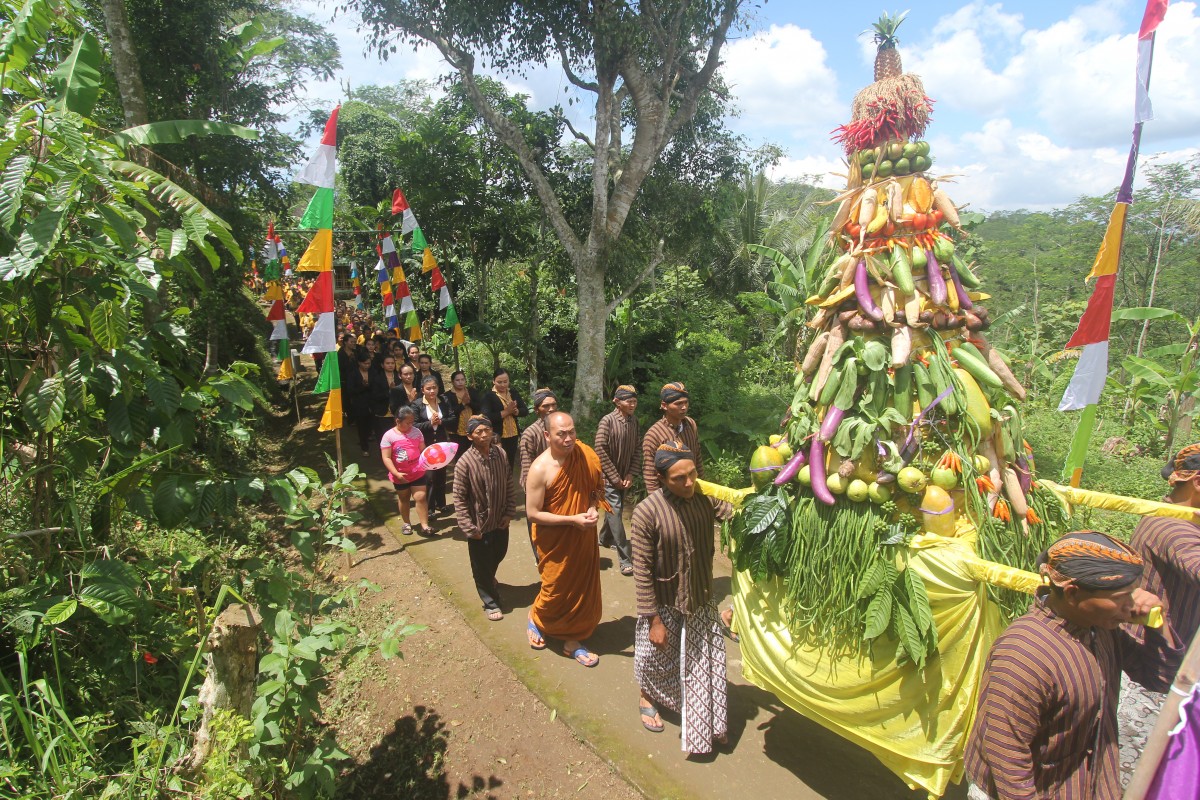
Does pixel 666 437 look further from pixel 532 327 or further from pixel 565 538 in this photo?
pixel 532 327

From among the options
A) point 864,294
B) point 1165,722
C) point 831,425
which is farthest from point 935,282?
point 1165,722

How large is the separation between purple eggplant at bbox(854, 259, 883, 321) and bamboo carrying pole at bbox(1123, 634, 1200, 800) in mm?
1494

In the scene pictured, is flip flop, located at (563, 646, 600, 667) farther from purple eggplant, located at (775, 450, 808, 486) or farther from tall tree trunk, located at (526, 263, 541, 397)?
tall tree trunk, located at (526, 263, 541, 397)

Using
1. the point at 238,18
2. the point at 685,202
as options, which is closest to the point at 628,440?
the point at 685,202

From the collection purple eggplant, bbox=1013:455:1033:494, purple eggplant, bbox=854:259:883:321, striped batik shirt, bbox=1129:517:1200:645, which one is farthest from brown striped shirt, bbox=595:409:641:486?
striped batik shirt, bbox=1129:517:1200:645

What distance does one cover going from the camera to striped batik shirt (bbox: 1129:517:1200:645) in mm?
2289

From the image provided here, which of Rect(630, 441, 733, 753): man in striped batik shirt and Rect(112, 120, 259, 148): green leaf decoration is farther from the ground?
Rect(112, 120, 259, 148): green leaf decoration

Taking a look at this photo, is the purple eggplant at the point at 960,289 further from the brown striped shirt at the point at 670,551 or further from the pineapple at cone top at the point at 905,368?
the brown striped shirt at the point at 670,551

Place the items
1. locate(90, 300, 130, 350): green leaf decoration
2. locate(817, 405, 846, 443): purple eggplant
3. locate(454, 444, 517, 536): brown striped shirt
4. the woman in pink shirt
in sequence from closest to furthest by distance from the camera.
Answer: locate(90, 300, 130, 350): green leaf decoration → locate(817, 405, 846, 443): purple eggplant → locate(454, 444, 517, 536): brown striped shirt → the woman in pink shirt

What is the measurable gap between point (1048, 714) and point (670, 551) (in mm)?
1536

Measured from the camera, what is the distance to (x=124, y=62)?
555cm

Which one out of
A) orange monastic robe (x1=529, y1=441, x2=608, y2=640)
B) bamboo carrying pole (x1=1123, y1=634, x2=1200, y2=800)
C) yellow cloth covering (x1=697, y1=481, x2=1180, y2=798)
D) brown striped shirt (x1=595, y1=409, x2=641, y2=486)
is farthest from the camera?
brown striped shirt (x1=595, y1=409, x2=641, y2=486)

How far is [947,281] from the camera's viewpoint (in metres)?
2.71

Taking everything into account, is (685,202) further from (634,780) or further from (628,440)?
(634,780)
